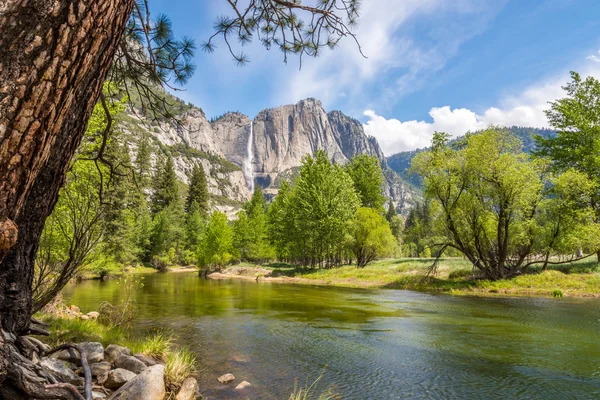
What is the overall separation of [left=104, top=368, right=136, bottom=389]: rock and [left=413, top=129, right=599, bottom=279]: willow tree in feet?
74.4

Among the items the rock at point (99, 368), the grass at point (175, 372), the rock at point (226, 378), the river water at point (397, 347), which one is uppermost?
the rock at point (99, 368)

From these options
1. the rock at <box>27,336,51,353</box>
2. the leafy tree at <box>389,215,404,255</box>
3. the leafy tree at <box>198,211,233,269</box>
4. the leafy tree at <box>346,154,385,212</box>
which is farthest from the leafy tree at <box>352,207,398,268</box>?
the leafy tree at <box>389,215,404,255</box>

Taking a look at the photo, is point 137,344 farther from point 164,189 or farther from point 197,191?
point 197,191

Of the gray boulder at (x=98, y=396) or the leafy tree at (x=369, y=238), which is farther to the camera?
the leafy tree at (x=369, y=238)

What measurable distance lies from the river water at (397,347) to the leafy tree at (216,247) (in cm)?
2963

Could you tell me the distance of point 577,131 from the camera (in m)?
27.1

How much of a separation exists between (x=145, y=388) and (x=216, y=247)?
42.9m

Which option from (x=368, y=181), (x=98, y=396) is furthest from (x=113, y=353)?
(x=368, y=181)

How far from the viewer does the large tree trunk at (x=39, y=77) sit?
173 cm

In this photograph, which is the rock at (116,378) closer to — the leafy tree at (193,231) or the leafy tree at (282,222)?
the leafy tree at (282,222)

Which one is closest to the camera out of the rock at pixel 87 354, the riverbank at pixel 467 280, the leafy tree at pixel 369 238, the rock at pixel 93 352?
the rock at pixel 87 354

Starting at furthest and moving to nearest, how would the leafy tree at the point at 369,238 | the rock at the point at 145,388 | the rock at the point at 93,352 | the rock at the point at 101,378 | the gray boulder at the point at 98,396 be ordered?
the leafy tree at the point at 369,238 → the rock at the point at 93,352 → the rock at the point at 101,378 → the rock at the point at 145,388 → the gray boulder at the point at 98,396

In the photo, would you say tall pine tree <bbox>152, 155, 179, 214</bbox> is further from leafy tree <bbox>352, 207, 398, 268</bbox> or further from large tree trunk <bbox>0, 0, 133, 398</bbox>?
large tree trunk <bbox>0, 0, 133, 398</bbox>

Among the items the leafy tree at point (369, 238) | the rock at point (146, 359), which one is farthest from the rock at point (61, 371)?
the leafy tree at point (369, 238)
